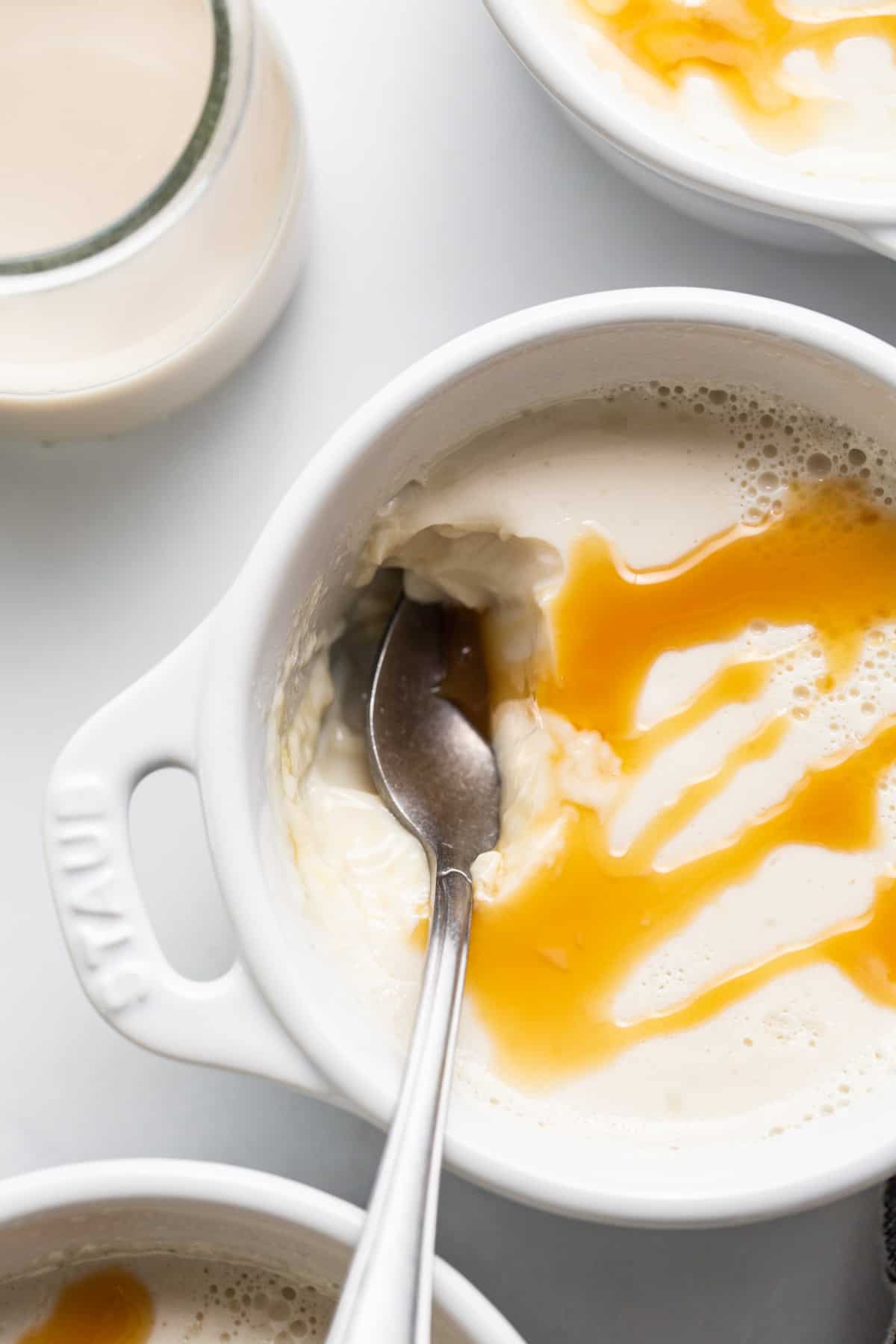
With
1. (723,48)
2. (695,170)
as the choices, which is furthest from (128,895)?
(723,48)

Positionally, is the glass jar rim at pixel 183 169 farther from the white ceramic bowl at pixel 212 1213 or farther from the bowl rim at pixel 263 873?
the white ceramic bowl at pixel 212 1213

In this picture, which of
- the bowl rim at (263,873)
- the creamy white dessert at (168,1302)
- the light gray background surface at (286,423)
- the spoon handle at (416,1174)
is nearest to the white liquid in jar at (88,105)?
the light gray background surface at (286,423)

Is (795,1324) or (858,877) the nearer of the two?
(858,877)

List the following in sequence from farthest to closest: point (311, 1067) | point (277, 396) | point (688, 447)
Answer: point (277, 396), point (688, 447), point (311, 1067)

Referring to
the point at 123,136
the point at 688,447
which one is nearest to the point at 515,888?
the point at 688,447

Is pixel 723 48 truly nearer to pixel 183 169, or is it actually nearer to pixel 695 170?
pixel 695 170

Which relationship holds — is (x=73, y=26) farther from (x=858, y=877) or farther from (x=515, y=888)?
(x=858, y=877)
